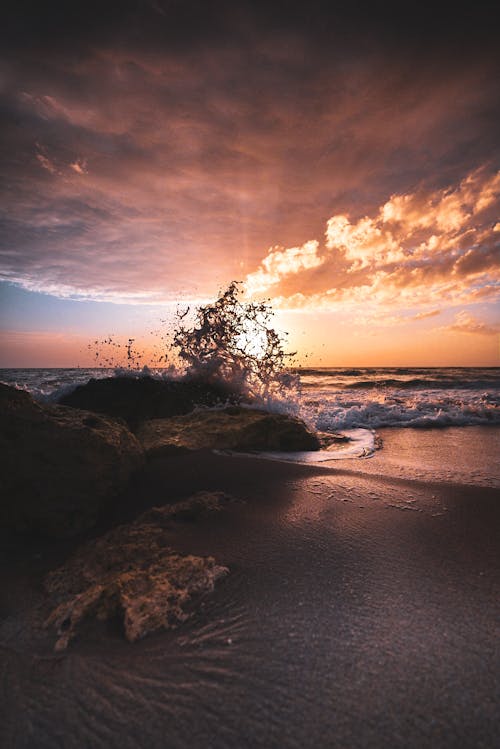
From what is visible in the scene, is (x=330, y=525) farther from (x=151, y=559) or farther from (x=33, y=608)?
(x=33, y=608)

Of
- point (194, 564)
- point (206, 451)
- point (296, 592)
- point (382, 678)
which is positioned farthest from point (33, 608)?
point (206, 451)

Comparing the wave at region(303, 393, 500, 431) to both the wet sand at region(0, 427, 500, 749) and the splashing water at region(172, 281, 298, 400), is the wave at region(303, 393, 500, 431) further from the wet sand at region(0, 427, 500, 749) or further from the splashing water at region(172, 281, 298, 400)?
the wet sand at region(0, 427, 500, 749)

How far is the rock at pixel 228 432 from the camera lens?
3852 millimetres

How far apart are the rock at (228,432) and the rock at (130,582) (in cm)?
158

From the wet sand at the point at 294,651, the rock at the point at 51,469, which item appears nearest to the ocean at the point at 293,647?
the wet sand at the point at 294,651

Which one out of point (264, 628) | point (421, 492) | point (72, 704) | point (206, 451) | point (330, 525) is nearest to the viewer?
point (72, 704)

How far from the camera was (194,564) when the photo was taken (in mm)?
1762

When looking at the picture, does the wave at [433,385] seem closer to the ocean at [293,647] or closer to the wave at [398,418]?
the wave at [398,418]

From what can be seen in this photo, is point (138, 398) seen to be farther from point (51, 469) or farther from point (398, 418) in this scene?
point (398, 418)

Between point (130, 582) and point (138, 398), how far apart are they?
3.78 meters

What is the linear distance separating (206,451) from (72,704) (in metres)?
2.57

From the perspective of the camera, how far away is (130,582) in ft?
5.29

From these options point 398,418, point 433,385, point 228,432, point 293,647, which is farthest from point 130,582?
point 433,385

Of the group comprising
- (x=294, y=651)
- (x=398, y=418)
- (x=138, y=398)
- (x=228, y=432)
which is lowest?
(x=398, y=418)
